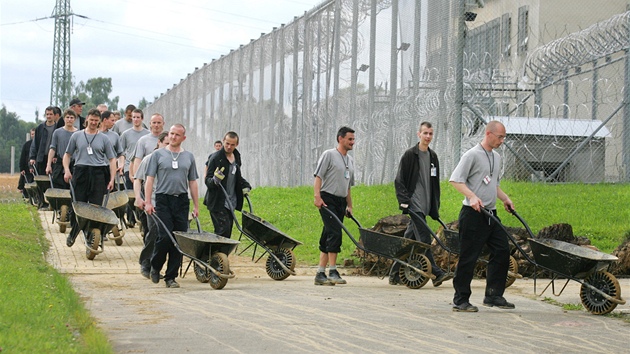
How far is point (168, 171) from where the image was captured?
12391mm

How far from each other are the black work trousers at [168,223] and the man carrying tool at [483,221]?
3.27m

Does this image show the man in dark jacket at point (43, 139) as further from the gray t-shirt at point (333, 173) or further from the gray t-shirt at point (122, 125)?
the gray t-shirt at point (333, 173)

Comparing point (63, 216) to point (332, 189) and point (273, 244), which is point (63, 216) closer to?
point (273, 244)

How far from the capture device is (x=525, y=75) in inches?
722

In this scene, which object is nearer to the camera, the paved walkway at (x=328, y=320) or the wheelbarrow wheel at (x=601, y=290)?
the paved walkway at (x=328, y=320)

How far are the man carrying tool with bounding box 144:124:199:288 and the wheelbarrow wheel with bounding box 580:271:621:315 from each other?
422 cm

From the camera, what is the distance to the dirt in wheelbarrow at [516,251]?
12945 millimetres

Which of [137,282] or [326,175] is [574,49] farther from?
[137,282]

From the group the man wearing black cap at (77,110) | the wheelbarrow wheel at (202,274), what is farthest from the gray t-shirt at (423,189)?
the man wearing black cap at (77,110)

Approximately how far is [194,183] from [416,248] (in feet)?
8.12

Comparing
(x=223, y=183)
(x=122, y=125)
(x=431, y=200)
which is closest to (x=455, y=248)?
(x=431, y=200)

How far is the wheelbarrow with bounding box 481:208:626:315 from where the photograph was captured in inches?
390

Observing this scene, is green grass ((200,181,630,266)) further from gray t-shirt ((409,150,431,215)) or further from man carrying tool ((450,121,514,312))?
man carrying tool ((450,121,514,312))

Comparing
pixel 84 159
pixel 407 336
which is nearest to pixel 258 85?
pixel 84 159
